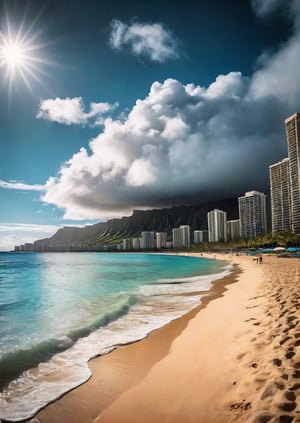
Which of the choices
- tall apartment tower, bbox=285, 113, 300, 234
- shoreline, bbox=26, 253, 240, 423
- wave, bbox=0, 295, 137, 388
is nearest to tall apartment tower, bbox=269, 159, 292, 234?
tall apartment tower, bbox=285, 113, 300, 234

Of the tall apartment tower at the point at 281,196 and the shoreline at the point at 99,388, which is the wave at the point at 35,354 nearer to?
the shoreline at the point at 99,388

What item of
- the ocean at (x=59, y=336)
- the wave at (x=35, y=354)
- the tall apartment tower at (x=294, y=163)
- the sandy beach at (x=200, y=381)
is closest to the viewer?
the sandy beach at (x=200, y=381)

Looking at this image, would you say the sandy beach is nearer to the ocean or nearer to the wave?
the ocean

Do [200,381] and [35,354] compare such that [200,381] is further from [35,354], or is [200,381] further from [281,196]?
[281,196]

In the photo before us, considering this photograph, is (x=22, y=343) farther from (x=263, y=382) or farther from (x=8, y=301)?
(x=8, y=301)

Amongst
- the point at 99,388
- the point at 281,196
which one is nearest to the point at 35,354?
the point at 99,388

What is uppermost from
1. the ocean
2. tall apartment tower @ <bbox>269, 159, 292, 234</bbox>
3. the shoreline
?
tall apartment tower @ <bbox>269, 159, 292, 234</bbox>

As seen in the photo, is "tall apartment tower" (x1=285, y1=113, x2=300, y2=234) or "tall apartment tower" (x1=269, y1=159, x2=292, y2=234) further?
"tall apartment tower" (x1=269, y1=159, x2=292, y2=234)

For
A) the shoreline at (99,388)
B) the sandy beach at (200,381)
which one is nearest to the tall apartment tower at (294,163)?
the sandy beach at (200,381)
